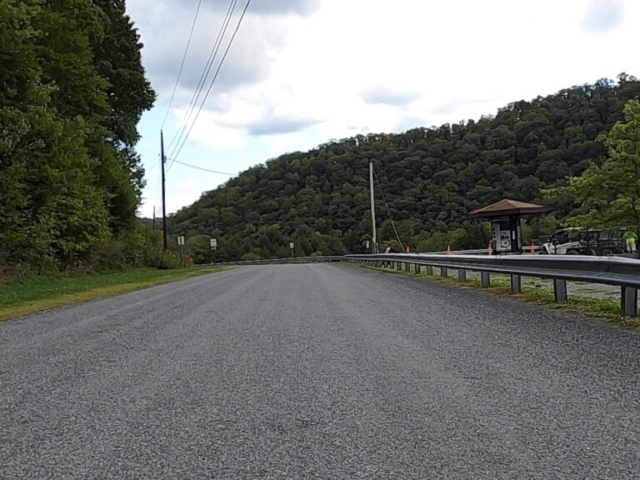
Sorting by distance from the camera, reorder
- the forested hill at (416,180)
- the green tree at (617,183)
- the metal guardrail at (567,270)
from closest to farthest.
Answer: the metal guardrail at (567,270), the green tree at (617,183), the forested hill at (416,180)

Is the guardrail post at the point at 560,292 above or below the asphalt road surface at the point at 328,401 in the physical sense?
above

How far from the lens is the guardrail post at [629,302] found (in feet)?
28.4


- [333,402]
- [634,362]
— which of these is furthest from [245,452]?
[634,362]

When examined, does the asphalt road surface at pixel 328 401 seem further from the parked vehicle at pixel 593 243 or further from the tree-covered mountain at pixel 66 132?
the parked vehicle at pixel 593 243

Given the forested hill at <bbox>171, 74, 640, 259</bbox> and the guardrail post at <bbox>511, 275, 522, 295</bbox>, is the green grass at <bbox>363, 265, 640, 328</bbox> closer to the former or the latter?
the guardrail post at <bbox>511, 275, 522, 295</bbox>

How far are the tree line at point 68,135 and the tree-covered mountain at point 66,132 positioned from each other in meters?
0.05

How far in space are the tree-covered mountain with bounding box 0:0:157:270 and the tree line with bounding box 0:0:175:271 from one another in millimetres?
51

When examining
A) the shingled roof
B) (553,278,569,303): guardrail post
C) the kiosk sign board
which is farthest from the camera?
the kiosk sign board

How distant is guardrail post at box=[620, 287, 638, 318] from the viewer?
8656mm

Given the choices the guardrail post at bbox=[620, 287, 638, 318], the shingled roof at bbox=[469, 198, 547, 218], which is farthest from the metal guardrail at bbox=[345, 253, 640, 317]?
the shingled roof at bbox=[469, 198, 547, 218]

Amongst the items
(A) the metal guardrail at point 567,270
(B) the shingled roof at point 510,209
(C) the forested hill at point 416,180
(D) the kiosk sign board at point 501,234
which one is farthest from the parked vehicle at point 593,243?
(A) the metal guardrail at point 567,270

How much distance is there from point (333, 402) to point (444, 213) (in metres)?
52.5

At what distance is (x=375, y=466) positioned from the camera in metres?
3.48

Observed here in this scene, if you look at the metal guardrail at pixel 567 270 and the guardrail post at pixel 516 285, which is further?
the guardrail post at pixel 516 285
